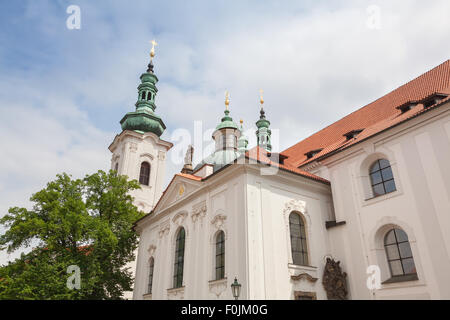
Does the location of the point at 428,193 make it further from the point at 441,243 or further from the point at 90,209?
the point at 90,209

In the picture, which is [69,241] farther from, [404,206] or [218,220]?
[404,206]

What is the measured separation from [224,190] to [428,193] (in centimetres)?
689

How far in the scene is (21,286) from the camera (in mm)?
14438

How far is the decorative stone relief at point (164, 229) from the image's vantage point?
16.8 meters

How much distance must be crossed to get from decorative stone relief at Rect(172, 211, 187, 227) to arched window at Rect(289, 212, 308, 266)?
16.2ft

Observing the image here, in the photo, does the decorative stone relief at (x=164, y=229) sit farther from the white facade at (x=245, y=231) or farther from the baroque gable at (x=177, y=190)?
the baroque gable at (x=177, y=190)

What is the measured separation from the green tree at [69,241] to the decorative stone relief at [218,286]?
6.11 metres

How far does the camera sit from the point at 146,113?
32.5m

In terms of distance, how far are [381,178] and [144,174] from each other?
22031mm

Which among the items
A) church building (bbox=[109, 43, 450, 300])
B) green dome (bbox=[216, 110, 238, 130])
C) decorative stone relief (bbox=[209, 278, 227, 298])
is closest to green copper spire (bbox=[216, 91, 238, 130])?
green dome (bbox=[216, 110, 238, 130])

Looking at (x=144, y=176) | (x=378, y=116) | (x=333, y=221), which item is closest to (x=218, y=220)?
(x=333, y=221)

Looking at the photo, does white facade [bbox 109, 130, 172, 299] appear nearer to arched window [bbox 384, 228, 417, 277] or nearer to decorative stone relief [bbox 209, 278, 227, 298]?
decorative stone relief [bbox 209, 278, 227, 298]

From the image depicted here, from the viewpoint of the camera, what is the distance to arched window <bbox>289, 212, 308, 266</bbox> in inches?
499
